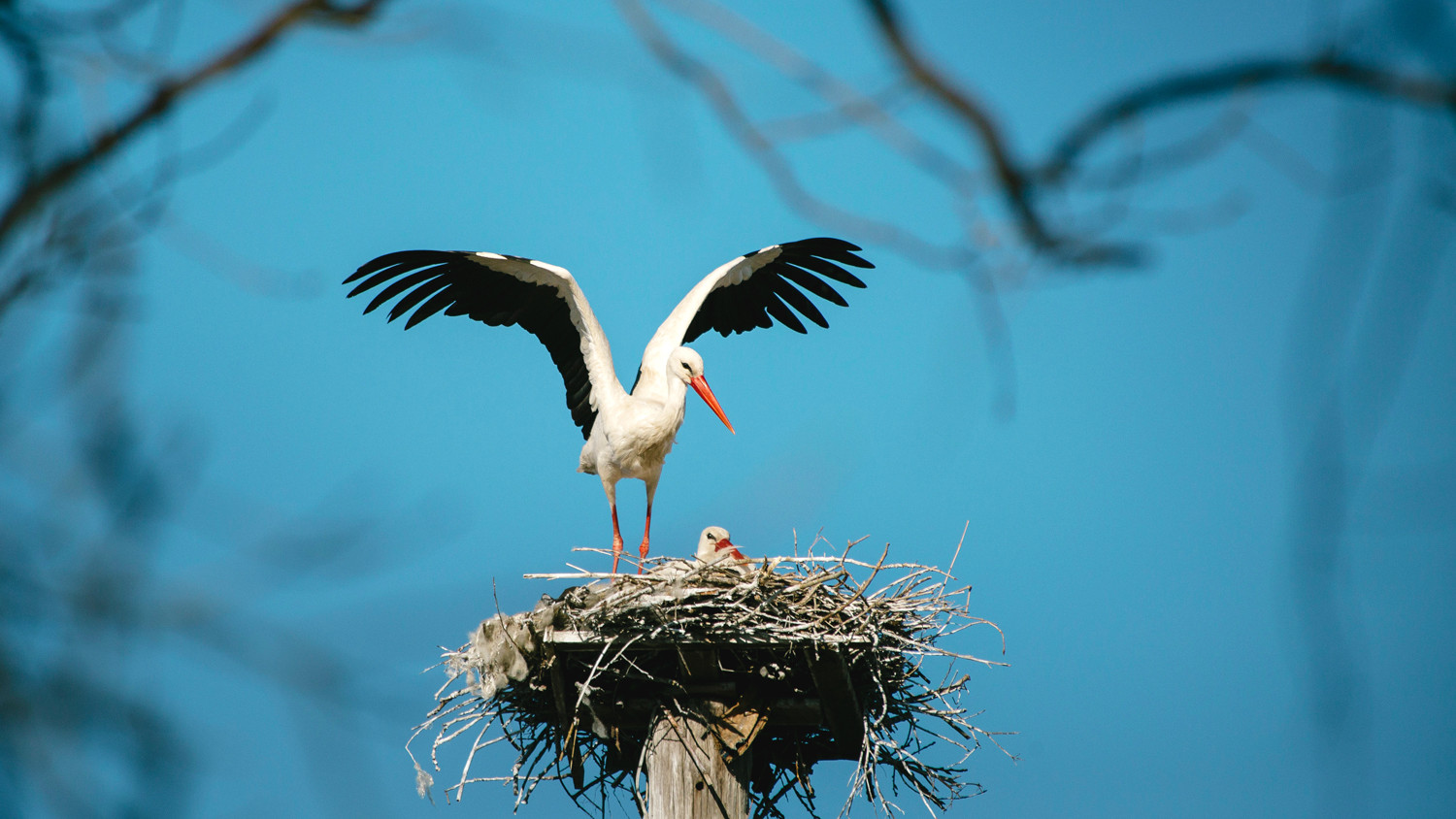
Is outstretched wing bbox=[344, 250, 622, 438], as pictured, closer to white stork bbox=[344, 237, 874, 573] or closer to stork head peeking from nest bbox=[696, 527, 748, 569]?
white stork bbox=[344, 237, 874, 573]

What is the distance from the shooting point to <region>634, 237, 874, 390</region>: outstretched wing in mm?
6188

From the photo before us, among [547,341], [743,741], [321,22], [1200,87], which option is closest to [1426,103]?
[1200,87]

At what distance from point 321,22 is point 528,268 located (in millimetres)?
4270

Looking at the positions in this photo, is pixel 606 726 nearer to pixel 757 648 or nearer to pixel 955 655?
pixel 757 648

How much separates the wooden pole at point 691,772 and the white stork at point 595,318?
73.7 inches

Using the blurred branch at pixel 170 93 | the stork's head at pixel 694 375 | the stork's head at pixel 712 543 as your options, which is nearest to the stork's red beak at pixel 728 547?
the stork's head at pixel 712 543

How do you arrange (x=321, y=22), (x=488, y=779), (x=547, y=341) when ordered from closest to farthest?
(x=321, y=22)
(x=488, y=779)
(x=547, y=341)

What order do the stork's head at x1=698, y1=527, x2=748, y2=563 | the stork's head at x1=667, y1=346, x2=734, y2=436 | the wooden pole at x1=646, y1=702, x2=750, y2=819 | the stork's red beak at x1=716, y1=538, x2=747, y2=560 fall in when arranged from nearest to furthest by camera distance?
1. the wooden pole at x1=646, y1=702, x2=750, y2=819
2. the stork's red beak at x1=716, y1=538, x2=747, y2=560
3. the stork's head at x1=698, y1=527, x2=748, y2=563
4. the stork's head at x1=667, y1=346, x2=734, y2=436

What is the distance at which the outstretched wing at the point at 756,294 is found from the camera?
6.19 metres

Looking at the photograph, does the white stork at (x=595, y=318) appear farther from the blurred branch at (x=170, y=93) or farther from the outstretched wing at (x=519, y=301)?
the blurred branch at (x=170, y=93)

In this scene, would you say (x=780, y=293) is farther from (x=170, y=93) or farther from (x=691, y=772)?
(x=170, y=93)

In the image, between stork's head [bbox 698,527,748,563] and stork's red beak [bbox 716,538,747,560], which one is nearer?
stork's red beak [bbox 716,538,747,560]

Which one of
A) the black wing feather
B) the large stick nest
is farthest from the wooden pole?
the black wing feather

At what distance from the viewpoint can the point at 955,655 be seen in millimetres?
4434
